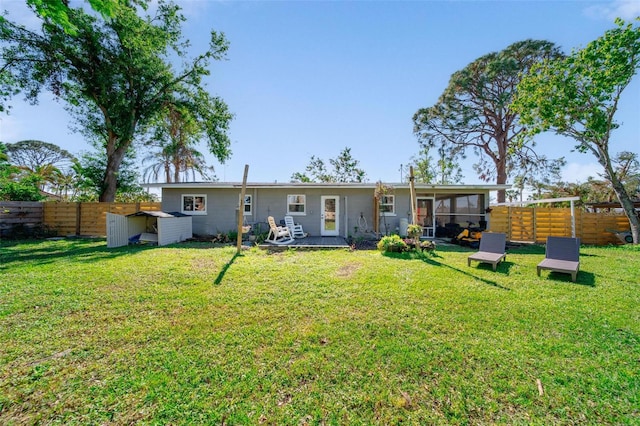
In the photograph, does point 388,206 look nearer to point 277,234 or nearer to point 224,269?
point 277,234

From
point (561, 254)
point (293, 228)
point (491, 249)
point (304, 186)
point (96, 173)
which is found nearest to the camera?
point (561, 254)

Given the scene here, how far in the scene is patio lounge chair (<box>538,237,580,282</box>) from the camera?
5.37m

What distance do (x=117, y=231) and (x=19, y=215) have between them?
631 cm

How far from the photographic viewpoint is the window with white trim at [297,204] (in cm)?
1185

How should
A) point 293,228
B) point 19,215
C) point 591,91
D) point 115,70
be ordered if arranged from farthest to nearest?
point 115,70 → point 19,215 → point 293,228 → point 591,91

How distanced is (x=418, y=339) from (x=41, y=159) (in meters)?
42.6

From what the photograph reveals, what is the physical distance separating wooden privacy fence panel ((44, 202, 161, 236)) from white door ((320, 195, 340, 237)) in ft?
29.0

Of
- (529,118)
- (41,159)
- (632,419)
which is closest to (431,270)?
(632,419)

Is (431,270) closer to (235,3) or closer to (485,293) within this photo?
(485,293)

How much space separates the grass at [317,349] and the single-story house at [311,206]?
650cm

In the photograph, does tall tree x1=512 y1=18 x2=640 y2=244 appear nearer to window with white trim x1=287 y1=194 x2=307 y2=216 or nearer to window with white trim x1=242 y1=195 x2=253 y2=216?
window with white trim x1=287 y1=194 x2=307 y2=216

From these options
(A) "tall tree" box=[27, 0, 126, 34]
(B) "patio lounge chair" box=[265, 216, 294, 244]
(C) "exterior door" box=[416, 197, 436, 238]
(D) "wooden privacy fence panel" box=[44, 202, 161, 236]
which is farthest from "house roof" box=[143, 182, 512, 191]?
(A) "tall tree" box=[27, 0, 126, 34]

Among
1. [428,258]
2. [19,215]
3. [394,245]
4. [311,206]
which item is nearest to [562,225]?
→ [428,258]

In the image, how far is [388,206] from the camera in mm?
11734
